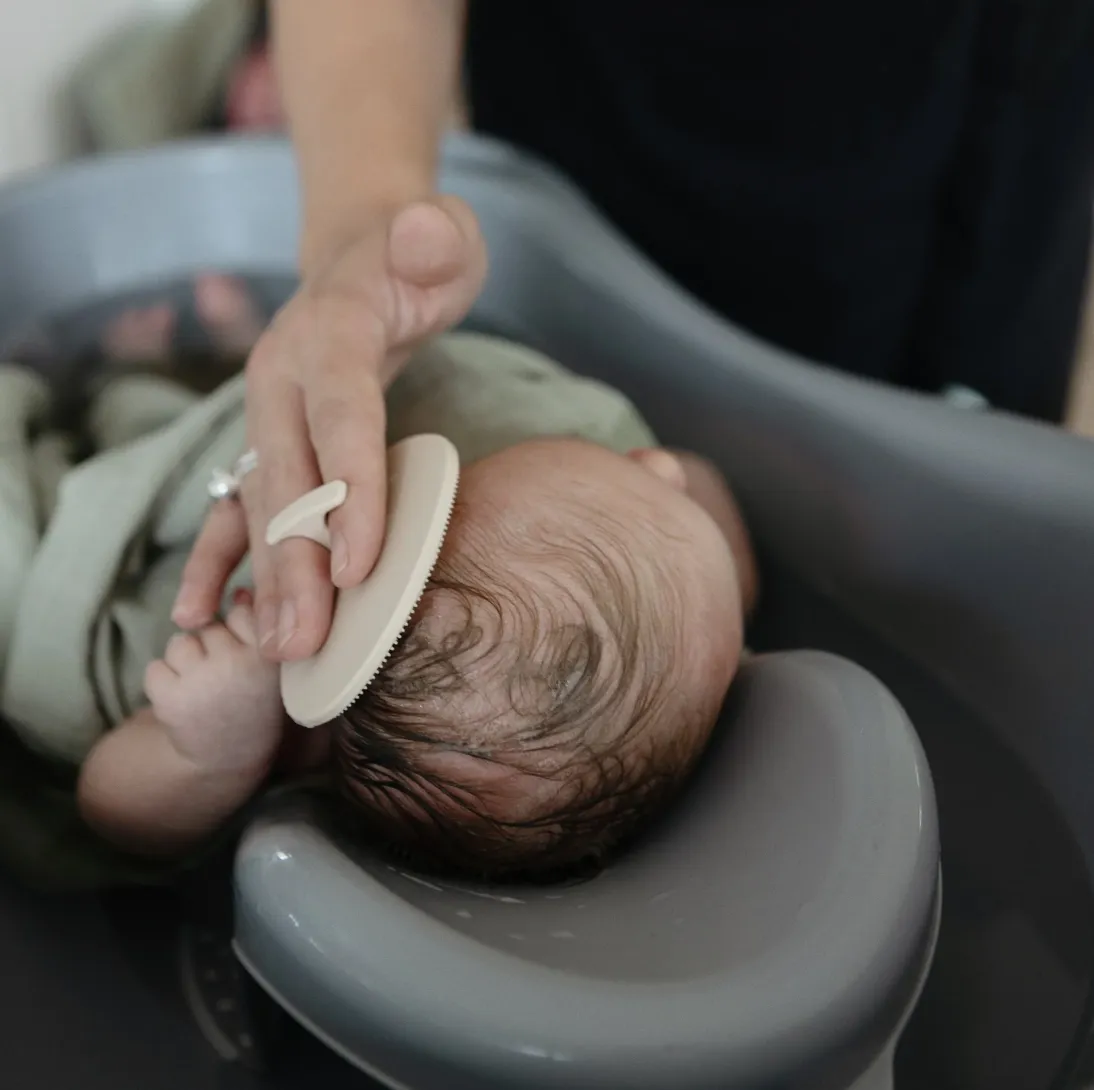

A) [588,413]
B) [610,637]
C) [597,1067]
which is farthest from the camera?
[588,413]

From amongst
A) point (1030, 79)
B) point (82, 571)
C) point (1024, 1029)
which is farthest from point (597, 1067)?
point (1030, 79)

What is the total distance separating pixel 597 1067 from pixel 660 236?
706mm

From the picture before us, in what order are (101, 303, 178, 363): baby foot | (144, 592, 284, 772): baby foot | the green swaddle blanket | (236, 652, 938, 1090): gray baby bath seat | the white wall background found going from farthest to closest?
the white wall background
(101, 303, 178, 363): baby foot
the green swaddle blanket
(144, 592, 284, 772): baby foot
(236, 652, 938, 1090): gray baby bath seat

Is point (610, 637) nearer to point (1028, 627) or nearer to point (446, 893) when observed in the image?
point (446, 893)

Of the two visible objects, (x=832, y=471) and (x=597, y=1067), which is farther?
(x=832, y=471)

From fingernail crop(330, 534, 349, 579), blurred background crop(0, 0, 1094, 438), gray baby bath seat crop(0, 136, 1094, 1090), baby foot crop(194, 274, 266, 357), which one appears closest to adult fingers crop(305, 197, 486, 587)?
fingernail crop(330, 534, 349, 579)

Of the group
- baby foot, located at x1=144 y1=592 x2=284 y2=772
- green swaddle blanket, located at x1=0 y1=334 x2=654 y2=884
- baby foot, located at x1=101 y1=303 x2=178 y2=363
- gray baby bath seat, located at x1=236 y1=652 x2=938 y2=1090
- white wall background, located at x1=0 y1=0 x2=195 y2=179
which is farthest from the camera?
white wall background, located at x1=0 y1=0 x2=195 y2=179

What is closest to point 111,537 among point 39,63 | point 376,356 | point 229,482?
point 229,482

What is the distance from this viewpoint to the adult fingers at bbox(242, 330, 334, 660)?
0.44 m

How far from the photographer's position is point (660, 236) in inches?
35.5

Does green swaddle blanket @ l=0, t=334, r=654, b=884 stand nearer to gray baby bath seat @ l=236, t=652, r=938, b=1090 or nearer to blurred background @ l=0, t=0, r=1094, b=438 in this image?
gray baby bath seat @ l=236, t=652, r=938, b=1090

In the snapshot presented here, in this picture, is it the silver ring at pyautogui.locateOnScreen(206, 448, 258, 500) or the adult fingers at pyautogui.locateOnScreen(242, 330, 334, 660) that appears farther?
the silver ring at pyautogui.locateOnScreen(206, 448, 258, 500)

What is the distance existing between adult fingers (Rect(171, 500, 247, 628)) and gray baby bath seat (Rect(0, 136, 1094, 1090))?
108 millimetres

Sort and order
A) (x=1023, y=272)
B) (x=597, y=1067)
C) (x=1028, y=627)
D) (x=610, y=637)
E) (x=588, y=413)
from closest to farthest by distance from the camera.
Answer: (x=597, y=1067) → (x=610, y=637) → (x=1028, y=627) → (x=588, y=413) → (x=1023, y=272)
